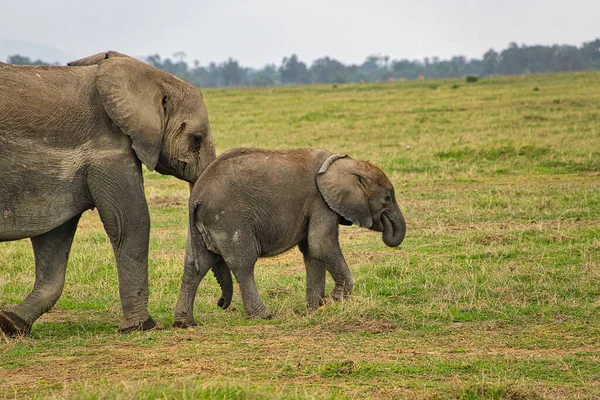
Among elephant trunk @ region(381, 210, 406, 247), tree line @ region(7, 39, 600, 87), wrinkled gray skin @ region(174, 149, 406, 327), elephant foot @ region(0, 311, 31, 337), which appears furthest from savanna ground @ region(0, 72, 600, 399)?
tree line @ region(7, 39, 600, 87)

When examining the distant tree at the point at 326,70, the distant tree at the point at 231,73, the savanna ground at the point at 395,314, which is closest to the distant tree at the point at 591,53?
the distant tree at the point at 326,70

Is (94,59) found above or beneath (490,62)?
above

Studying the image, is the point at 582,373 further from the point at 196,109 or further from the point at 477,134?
the point at 477,134

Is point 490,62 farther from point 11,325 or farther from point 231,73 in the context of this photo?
point 11,325

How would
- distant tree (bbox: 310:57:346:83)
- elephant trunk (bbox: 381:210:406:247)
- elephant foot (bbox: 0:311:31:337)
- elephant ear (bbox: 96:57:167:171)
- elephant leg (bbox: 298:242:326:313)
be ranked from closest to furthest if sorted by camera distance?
elephant ear (bbox: 96:57:167:171) → elephant foot (bbox: 0:311:31:337) → elephant leg (bbox: 298:242:326:313) → elephant trunk (bbox: 381:210:406:247) → distant tree (bbox: 310:57:346:83)

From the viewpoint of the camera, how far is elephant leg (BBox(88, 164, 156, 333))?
24.2 ft

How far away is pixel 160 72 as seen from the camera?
7.85 m

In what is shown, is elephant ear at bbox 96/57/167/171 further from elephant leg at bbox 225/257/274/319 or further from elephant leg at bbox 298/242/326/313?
elephant leg at bbox 298/242/326/313

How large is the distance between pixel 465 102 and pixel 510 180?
680 inches

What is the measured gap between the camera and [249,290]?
8.05 m

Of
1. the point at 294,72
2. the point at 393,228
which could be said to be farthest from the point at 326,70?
the point at 393,228

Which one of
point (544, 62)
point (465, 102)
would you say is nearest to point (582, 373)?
point (465, 102)

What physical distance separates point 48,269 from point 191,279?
3.70 feet

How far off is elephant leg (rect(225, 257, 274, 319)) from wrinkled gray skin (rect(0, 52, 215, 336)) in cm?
75
